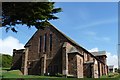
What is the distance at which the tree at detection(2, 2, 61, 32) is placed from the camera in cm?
1317

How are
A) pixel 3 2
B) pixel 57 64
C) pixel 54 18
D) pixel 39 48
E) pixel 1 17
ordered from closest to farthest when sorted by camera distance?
pixel 3 2 → pixel 1 17 → pixel 54 18 → pixel 57 64 → pixel 39 48

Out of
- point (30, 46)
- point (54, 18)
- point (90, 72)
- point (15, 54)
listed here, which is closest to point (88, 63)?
point (90, 72)

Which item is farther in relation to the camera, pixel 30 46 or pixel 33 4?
pixel 30 46

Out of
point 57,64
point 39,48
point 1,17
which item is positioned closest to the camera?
point 1,17

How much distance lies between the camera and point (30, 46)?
5178cm

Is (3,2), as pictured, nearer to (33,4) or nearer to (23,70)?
(33,4)

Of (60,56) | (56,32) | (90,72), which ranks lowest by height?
(90,72)

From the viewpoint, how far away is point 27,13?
13.5 m

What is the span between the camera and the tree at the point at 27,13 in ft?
43.2

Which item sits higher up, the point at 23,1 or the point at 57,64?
the point at 23,1

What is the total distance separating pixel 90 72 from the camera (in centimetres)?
4806

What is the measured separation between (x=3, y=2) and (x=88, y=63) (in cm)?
3857

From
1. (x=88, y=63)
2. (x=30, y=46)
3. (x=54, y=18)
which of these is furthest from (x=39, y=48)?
(x=54, y=18)

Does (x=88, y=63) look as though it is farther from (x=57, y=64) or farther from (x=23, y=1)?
(x=23, y=1)
